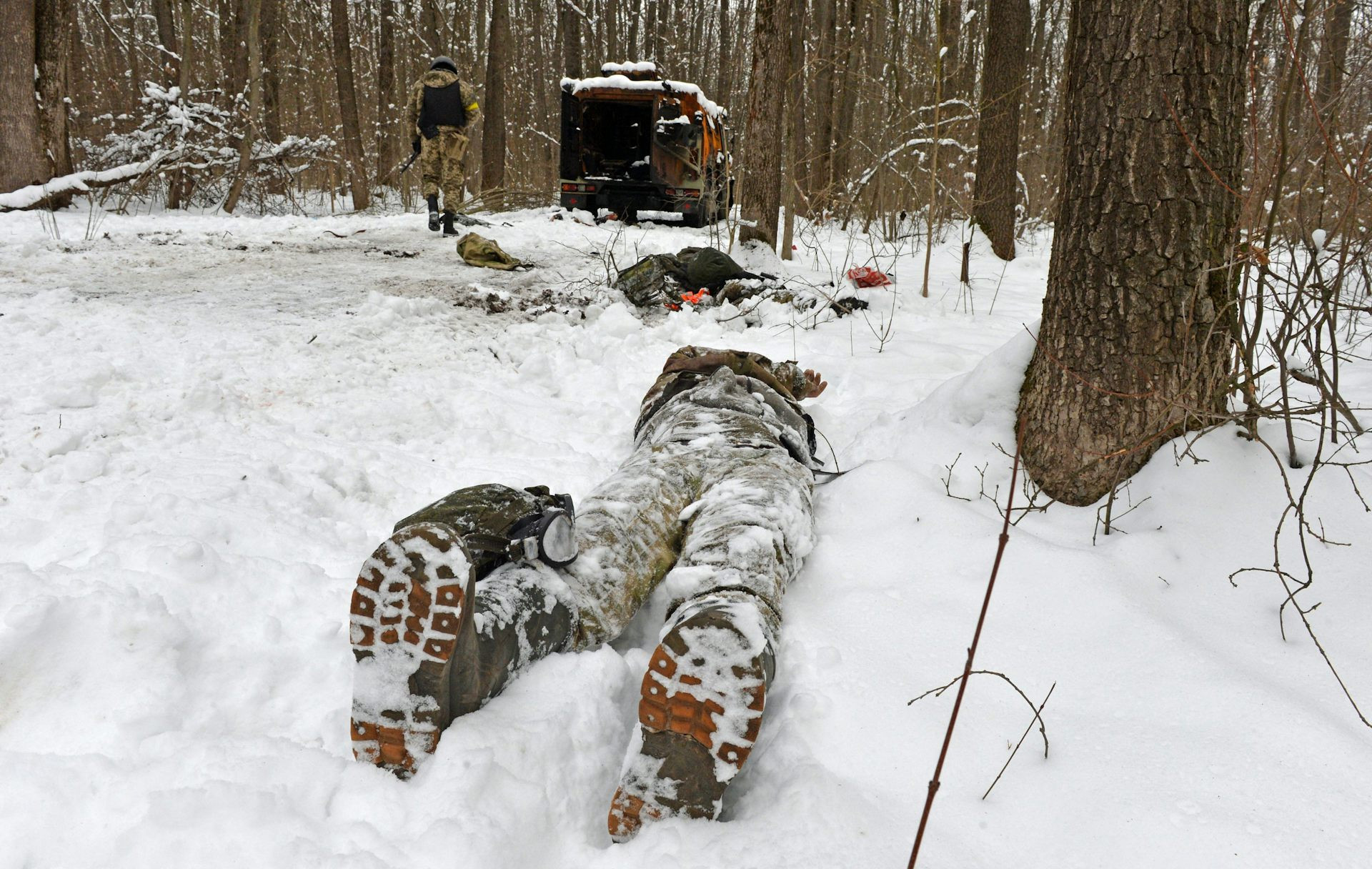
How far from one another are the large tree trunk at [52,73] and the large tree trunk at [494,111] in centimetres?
574

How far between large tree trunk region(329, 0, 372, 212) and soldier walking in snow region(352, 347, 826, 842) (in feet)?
36.8

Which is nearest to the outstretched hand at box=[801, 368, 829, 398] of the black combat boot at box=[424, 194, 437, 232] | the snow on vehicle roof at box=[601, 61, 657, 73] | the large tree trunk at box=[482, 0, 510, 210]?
the black combat boot at box=[424, 194, 437, 232]

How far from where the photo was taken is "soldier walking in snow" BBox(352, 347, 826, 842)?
139cm

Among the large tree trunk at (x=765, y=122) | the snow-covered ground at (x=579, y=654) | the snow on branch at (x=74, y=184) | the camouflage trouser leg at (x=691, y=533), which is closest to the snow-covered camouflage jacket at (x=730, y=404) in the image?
the camouflage trouser leg at (x=691, y=533)

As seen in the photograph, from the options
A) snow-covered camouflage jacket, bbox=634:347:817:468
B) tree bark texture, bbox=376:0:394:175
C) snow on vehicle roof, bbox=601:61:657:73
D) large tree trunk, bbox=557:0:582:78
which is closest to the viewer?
snow-covered camouflage jacket, bbox=634:347:817:468

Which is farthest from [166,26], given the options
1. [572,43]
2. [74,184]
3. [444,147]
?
[444,147]

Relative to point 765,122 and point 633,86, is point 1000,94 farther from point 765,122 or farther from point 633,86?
point 633,86

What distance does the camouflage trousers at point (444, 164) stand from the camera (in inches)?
335

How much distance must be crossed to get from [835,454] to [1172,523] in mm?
1390

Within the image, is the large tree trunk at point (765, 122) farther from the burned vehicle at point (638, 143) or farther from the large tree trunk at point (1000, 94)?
the burned vehicle at point (638, 143)

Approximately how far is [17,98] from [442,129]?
3.71 m

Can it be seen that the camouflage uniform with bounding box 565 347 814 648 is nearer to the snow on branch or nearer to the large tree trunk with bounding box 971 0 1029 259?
the large tree trunk with bounding box 971 0 1029 259

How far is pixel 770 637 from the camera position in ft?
5.41

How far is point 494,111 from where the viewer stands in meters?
12.8
